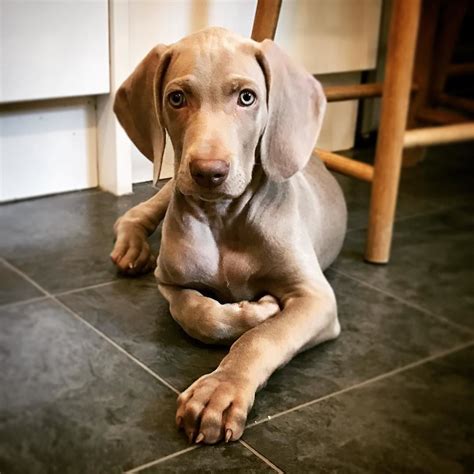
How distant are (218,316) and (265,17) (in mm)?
841

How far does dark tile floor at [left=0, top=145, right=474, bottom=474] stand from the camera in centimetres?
105

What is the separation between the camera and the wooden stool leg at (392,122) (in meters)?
1.63

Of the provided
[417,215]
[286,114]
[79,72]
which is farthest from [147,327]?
[417,215]

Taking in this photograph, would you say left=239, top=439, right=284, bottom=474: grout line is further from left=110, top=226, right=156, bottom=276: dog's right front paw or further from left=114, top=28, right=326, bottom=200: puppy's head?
left=110, top=226, right=156, bottom=276: dog's right front paw

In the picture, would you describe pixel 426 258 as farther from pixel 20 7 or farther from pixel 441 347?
pixel 20 7

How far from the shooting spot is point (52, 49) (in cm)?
189

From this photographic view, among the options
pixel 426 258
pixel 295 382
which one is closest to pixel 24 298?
pixel 295 382

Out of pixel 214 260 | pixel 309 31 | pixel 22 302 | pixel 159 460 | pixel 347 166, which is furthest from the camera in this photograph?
pixel 309 31

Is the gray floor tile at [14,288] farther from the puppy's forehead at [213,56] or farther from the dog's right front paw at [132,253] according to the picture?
the puppy's forehead at [213,56]

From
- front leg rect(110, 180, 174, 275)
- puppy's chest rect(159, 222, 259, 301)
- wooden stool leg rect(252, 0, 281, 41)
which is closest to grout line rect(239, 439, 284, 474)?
puppy's chest rect(159, 222, 259, 301)

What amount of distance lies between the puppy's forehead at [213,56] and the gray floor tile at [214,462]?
0.52 metres

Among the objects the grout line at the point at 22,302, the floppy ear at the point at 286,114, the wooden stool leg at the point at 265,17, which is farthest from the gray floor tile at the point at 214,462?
the wooden stool leg at the point at 265,17

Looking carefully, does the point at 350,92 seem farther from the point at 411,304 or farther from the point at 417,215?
the point at 411,304

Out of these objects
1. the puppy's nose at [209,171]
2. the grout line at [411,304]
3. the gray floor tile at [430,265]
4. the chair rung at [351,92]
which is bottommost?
the gray floor tile at [430,265]
